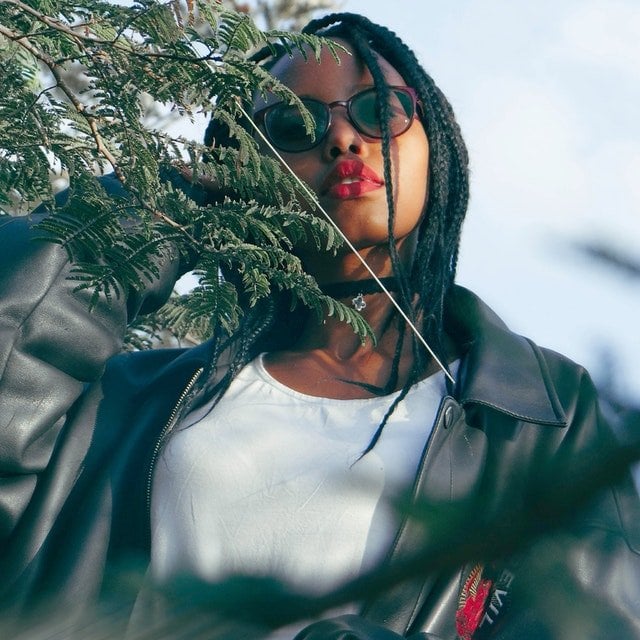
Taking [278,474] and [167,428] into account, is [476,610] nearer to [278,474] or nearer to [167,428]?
[278,474]

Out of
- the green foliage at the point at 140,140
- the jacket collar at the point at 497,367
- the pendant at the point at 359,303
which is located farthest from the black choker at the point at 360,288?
the green foliage at the point at 140,140

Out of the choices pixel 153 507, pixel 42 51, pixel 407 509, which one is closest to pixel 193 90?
pixel 42 51

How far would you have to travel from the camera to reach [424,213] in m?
2.60

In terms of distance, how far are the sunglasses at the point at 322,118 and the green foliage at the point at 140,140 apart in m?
0.58

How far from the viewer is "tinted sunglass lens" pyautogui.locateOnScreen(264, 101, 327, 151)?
2455 millimetres

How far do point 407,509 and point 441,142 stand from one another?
7.03ft

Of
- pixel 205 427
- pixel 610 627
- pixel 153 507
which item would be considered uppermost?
pixel 610 627

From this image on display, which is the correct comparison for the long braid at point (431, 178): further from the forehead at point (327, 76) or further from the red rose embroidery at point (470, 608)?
the red rose embroidery at point (470, 608)

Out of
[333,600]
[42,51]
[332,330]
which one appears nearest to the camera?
[333,600]

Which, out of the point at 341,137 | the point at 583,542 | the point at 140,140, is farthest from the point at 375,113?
the point at 583,542

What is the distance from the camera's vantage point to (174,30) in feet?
5.62

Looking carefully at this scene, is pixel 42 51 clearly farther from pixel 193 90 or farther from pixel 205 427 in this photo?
pixel 205 427

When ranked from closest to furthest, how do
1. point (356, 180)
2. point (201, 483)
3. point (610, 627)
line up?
point (610, 627) < point (201, 483) < point (356, 180)

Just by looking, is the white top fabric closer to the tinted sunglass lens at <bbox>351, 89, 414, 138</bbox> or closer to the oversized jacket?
the oversized jacket
